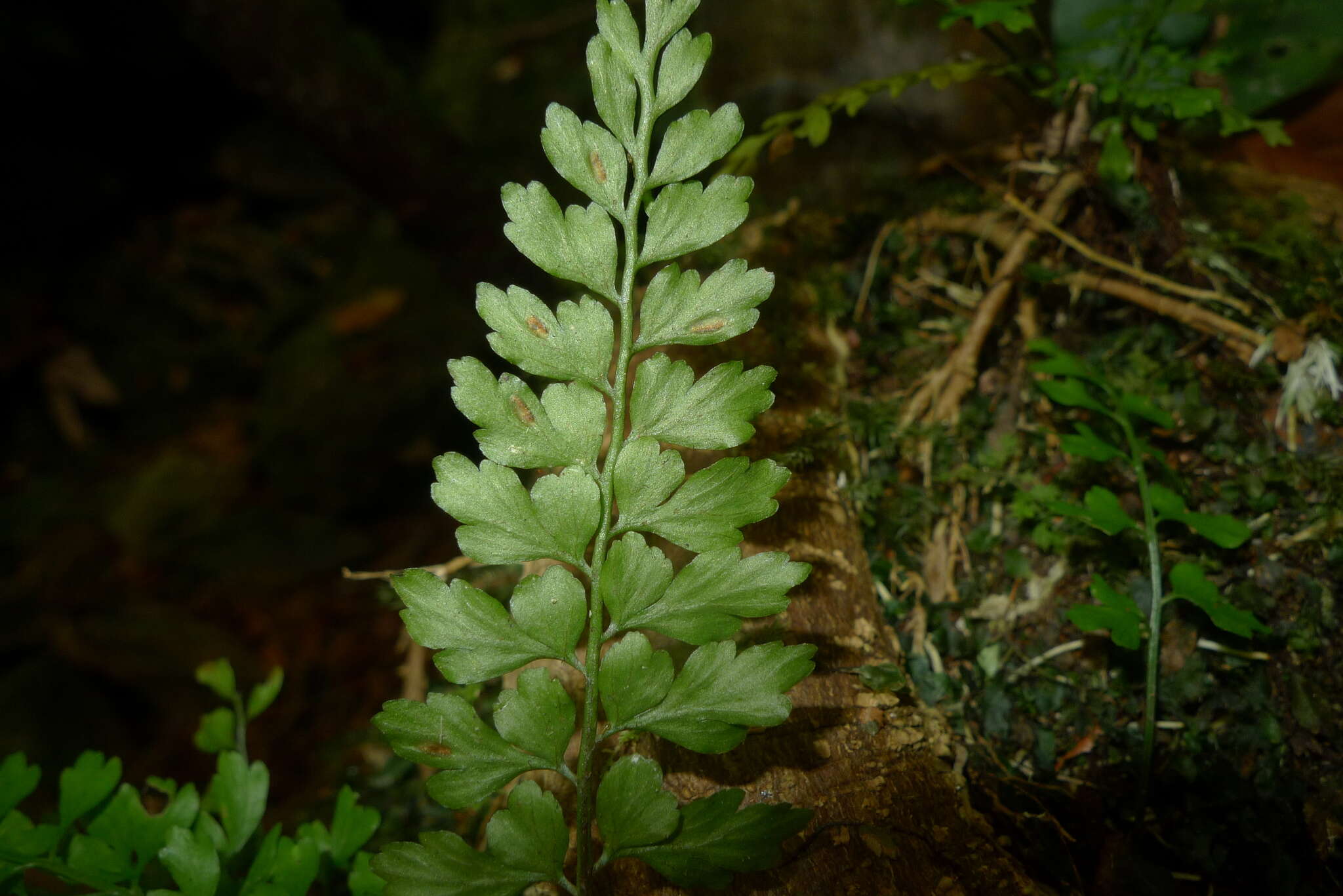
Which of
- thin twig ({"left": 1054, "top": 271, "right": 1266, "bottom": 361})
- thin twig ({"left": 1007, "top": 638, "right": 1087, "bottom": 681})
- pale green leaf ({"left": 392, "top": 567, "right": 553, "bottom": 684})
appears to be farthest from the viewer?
thin twig ({"left": 1054, "top": 271, "right": 1266, "bottom": 361})

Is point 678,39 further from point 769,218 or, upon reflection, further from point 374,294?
point 374,294

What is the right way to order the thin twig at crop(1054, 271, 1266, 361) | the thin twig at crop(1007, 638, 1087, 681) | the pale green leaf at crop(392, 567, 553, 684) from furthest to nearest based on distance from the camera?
the thin twig at crop(1054, 271, 1266, 361) < the thin twig at crop(1007, 638, 1087, 681) < the pale green leaf at crop(392, 567, 553, 684)

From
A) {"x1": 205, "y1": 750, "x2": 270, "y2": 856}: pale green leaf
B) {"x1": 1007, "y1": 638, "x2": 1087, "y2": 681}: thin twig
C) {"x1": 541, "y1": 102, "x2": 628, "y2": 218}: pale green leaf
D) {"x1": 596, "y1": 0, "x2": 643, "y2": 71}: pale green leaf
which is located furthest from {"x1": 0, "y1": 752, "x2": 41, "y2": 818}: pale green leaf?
{"x1": 1007, "y1": 638, "x2": 1087, "y2": 681}: thin twig

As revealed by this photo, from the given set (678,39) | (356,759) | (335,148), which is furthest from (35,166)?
(678,39)

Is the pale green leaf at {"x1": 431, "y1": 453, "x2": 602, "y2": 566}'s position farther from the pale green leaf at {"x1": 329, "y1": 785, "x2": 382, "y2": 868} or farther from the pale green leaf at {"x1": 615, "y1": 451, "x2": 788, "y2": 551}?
the pale green leaf at {"x1": 329, "y1": 785, "x2": 382, "y2": 868}

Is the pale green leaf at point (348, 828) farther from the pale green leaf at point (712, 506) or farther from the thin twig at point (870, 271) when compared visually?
the thin twig at point (870, 271)

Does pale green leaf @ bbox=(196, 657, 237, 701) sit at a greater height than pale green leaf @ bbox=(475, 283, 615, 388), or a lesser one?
lesser
